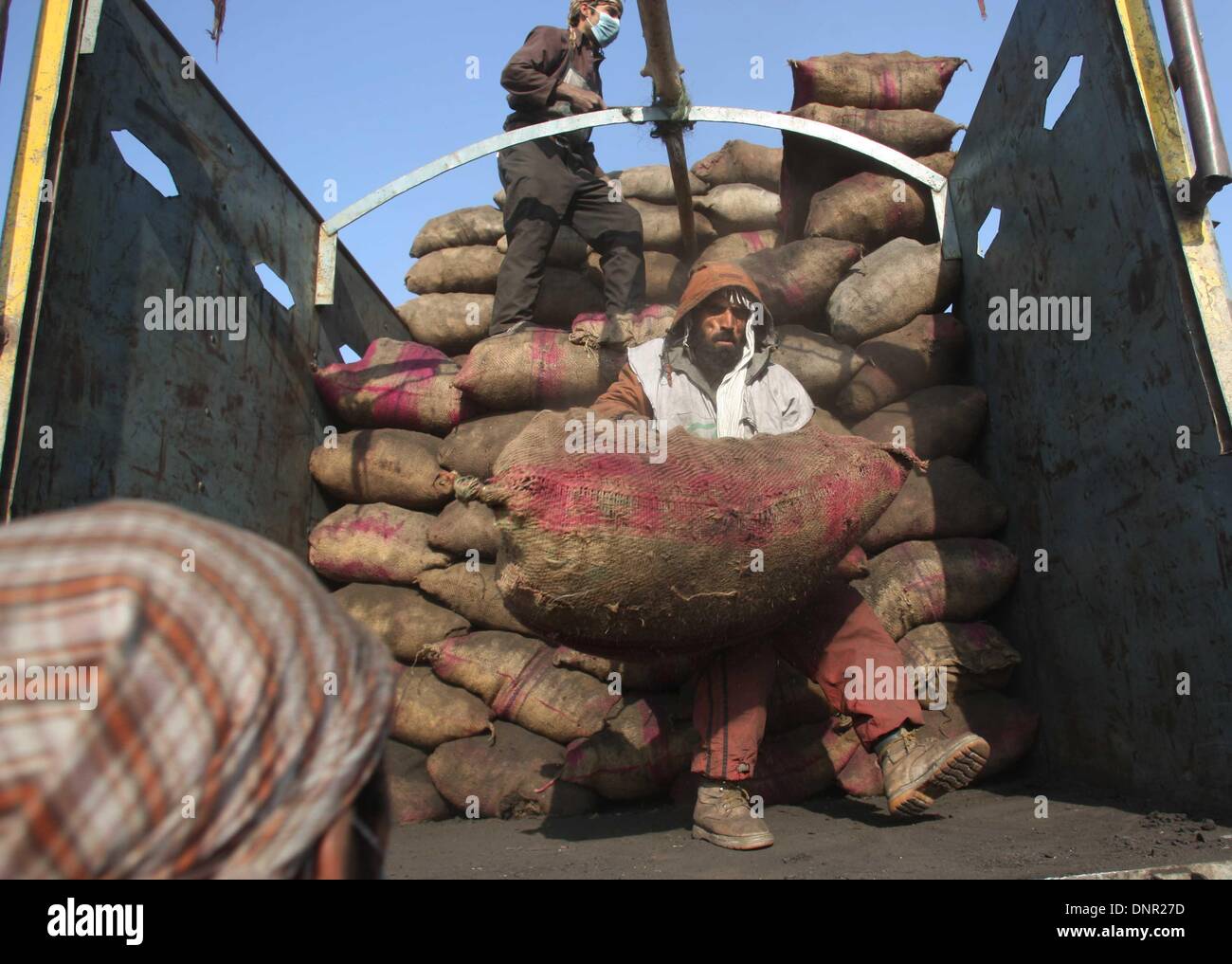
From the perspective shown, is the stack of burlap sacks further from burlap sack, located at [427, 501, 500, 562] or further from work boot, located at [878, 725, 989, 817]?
work boot, located at [878, 725, 989, 817]

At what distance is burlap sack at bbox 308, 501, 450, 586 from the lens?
11.3ft

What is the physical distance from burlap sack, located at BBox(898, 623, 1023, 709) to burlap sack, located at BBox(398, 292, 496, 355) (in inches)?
99.0

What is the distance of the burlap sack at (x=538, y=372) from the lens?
138 inches

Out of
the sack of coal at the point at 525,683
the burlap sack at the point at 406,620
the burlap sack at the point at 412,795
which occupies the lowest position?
the burlap sack at the point at 412,795

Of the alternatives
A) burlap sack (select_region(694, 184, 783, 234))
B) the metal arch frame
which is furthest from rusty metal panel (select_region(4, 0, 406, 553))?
burlap sack (select_region(694, 184, 783, 234))

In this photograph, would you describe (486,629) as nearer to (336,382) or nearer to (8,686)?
(336,382)

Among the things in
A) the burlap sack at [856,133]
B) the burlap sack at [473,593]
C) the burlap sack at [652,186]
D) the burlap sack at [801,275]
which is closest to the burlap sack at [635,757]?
the burlap sack at [473,593]

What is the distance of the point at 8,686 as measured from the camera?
589 millimetres

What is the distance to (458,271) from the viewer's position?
15.5 feet

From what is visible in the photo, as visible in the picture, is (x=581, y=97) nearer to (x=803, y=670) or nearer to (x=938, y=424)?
(x=938, y=424)

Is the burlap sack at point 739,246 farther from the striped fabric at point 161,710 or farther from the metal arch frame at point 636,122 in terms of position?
the striped fabric at point 161,710

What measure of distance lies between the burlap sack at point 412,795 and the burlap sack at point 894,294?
94.3 inches

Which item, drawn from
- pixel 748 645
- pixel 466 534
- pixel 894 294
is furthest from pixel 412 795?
pixel 894 294

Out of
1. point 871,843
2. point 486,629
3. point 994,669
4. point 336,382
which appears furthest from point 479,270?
point 871,843
